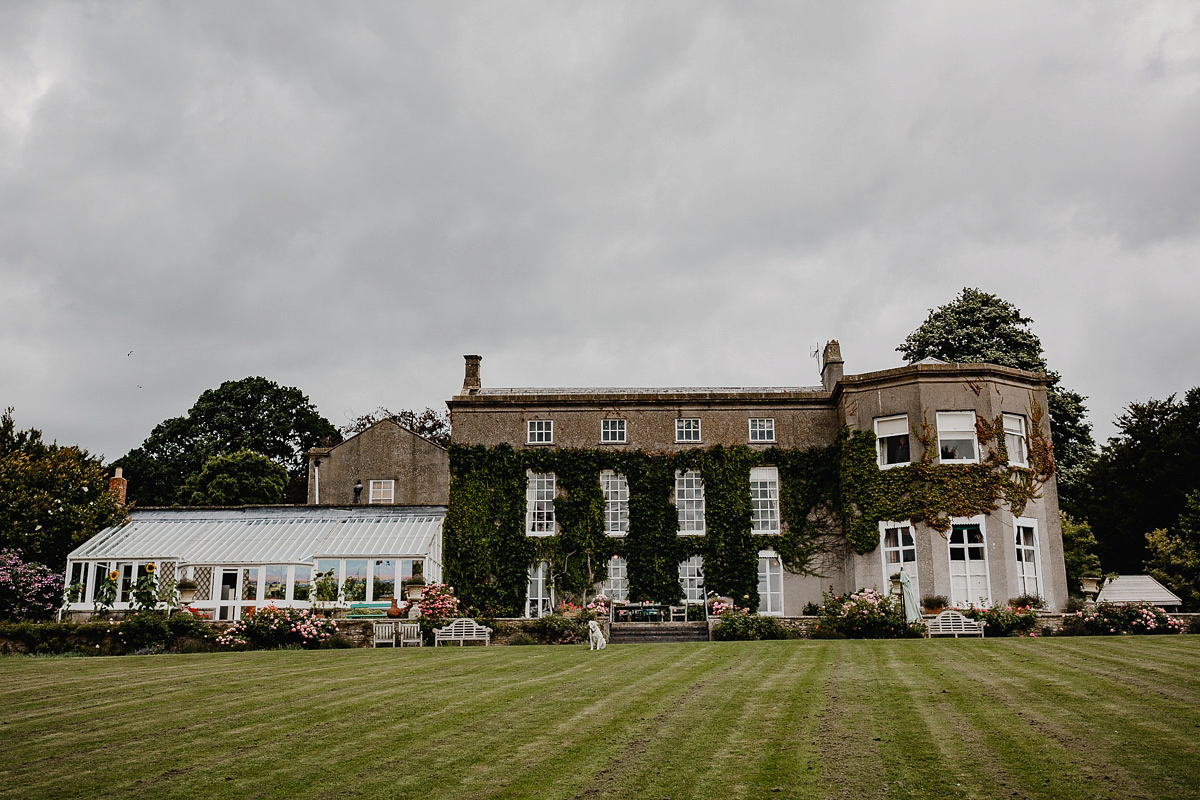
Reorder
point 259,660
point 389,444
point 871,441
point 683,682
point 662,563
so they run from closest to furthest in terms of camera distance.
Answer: point 683,682
point 259,660
point 871,441
point 662,563
point 389,444

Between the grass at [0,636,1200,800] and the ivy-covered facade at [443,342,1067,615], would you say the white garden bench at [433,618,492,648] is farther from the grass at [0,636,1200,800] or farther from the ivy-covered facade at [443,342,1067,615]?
the grass at [0,636,1200,800]

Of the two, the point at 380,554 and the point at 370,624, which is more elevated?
the point at 380,554

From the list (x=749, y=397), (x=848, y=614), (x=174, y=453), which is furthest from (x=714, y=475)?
(x=174, y=453)

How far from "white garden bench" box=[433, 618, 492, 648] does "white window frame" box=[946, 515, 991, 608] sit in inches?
474

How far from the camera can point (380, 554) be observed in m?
28.0

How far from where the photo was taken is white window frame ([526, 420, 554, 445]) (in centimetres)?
3064

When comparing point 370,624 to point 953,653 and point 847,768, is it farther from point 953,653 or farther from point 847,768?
point 847,768

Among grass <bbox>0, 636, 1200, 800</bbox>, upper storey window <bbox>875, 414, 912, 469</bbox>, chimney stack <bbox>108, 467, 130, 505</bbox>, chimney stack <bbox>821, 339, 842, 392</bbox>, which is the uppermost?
chimney stack <bbox>821, 339, 842, 392</bbox>

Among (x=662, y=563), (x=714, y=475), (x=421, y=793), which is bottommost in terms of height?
(x=421, y=793)

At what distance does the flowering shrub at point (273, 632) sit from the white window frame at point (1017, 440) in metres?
18.6

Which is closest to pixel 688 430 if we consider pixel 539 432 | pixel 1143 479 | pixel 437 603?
pixel 539 432

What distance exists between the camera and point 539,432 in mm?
30703

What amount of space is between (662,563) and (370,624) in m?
9.59

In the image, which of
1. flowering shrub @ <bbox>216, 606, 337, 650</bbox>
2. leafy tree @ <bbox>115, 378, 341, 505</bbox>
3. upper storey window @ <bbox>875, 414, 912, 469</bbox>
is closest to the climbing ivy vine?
upper storey window @ <bbox>875, 414, 912, 469</bbox>
